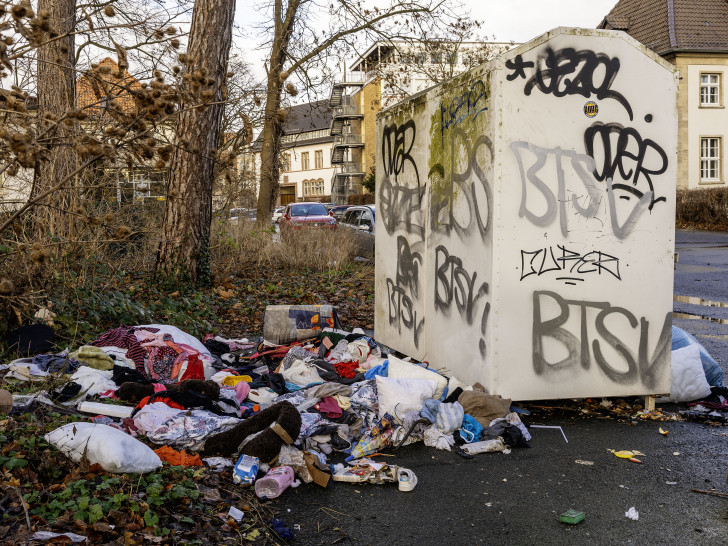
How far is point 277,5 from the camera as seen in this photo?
834 inches

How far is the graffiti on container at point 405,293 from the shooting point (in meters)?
6.84

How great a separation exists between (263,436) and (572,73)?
343cm

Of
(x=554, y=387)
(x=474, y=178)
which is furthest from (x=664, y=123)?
(x=554, y=387)

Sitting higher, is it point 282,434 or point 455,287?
point 455,287

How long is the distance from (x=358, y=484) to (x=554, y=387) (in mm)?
1959

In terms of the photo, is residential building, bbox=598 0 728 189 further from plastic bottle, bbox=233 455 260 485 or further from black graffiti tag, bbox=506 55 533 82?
plastic bottle, bbox=233 455 260 485

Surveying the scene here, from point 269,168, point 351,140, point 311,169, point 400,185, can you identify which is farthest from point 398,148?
point 311,169

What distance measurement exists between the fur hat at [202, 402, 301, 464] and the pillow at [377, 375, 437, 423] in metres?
0.85

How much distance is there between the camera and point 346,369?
6.36 m

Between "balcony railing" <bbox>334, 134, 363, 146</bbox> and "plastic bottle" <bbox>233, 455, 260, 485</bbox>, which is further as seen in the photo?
"balcony railing" <bbox>334, 134, 363, 146</bbox>

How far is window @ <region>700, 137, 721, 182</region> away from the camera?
38281mm

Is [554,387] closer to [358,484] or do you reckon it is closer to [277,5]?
[358,484]

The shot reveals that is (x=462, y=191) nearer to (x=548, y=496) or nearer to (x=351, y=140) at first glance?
(x=548, y=496)

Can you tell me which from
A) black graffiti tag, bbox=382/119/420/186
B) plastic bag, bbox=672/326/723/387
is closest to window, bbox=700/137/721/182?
black graffiti tag, bbox=382/119/420/186
